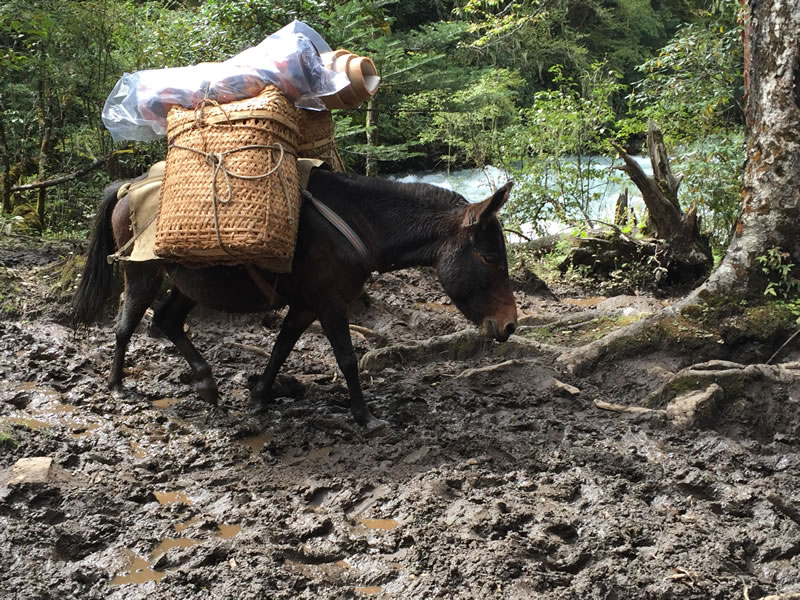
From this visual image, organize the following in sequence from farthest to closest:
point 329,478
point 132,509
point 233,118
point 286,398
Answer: point 286,398 < point 233,118 < point 329,478 < point 132,509

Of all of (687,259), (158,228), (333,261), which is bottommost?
(687,259)

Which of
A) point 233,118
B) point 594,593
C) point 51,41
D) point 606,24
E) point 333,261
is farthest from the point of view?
point 606,24

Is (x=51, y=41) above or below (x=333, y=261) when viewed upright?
above

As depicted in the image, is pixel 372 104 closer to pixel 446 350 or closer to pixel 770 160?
pixel 446 350

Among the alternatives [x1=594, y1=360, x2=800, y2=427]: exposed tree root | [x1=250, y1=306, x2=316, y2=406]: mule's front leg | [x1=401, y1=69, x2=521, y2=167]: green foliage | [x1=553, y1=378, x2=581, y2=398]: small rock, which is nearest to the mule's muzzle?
[x1=553, y1=378, x2=581, y2=398]: small rock

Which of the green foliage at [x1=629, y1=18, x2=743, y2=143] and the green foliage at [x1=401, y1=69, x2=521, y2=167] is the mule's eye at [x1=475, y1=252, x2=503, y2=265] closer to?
Answer: the green foliage at [x1=629, y1=18, x2=743, y2=143]

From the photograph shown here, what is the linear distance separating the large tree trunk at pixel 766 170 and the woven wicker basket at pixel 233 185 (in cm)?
260

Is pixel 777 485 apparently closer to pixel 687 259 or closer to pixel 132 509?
pixel 132 509

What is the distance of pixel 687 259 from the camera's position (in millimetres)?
8680

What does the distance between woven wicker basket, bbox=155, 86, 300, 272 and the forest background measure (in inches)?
170

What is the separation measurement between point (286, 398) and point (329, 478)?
59.3 inches

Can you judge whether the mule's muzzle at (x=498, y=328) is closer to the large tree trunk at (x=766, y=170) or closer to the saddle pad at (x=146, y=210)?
the large tree trunk at (x=766, y=170)

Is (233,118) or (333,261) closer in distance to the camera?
(233,118)

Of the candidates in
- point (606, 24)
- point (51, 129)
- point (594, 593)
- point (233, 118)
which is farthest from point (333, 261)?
point (606, 24)
